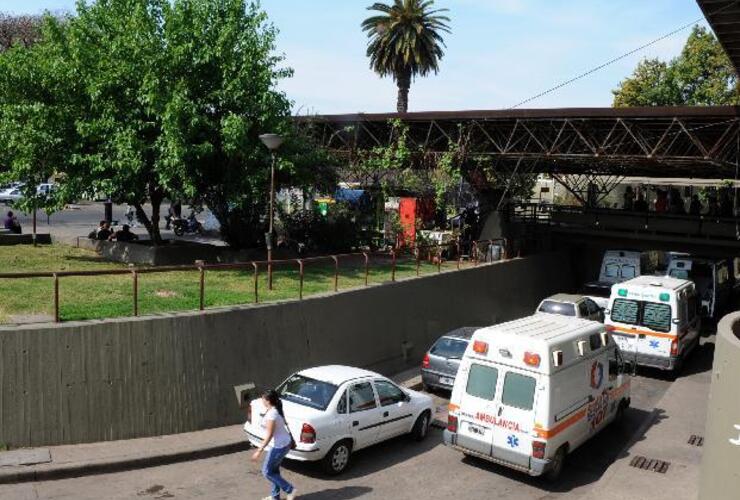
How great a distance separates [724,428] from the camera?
5.73 meters

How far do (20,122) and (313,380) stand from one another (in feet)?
42.8

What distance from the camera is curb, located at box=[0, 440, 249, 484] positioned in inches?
416

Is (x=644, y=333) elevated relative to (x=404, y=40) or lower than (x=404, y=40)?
lower

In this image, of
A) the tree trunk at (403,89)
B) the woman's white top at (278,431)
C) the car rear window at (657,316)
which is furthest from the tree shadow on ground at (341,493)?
the tree trunk at (403,89)

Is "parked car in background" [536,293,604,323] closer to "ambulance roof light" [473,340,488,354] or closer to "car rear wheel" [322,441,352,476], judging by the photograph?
"ambulance roof light" [473,340,488,354]

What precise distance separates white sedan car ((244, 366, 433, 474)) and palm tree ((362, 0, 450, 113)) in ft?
106

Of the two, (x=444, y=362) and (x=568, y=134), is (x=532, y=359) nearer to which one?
(x=444, y=362)

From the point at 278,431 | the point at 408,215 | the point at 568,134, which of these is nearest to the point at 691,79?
the point at 568,134

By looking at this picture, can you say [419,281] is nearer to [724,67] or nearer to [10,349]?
[10,349]

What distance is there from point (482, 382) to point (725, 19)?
12.5 metres

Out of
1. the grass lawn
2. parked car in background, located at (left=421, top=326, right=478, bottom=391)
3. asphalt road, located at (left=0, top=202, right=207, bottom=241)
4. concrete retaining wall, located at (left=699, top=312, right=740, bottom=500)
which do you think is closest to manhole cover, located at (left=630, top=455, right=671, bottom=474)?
parked car in background, located at (left=421, top=326, right=478, bottom=391)

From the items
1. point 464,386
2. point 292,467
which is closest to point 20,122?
point 292,467

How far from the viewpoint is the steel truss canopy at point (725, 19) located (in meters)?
16.6

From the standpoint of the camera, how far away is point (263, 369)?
47.7ft
